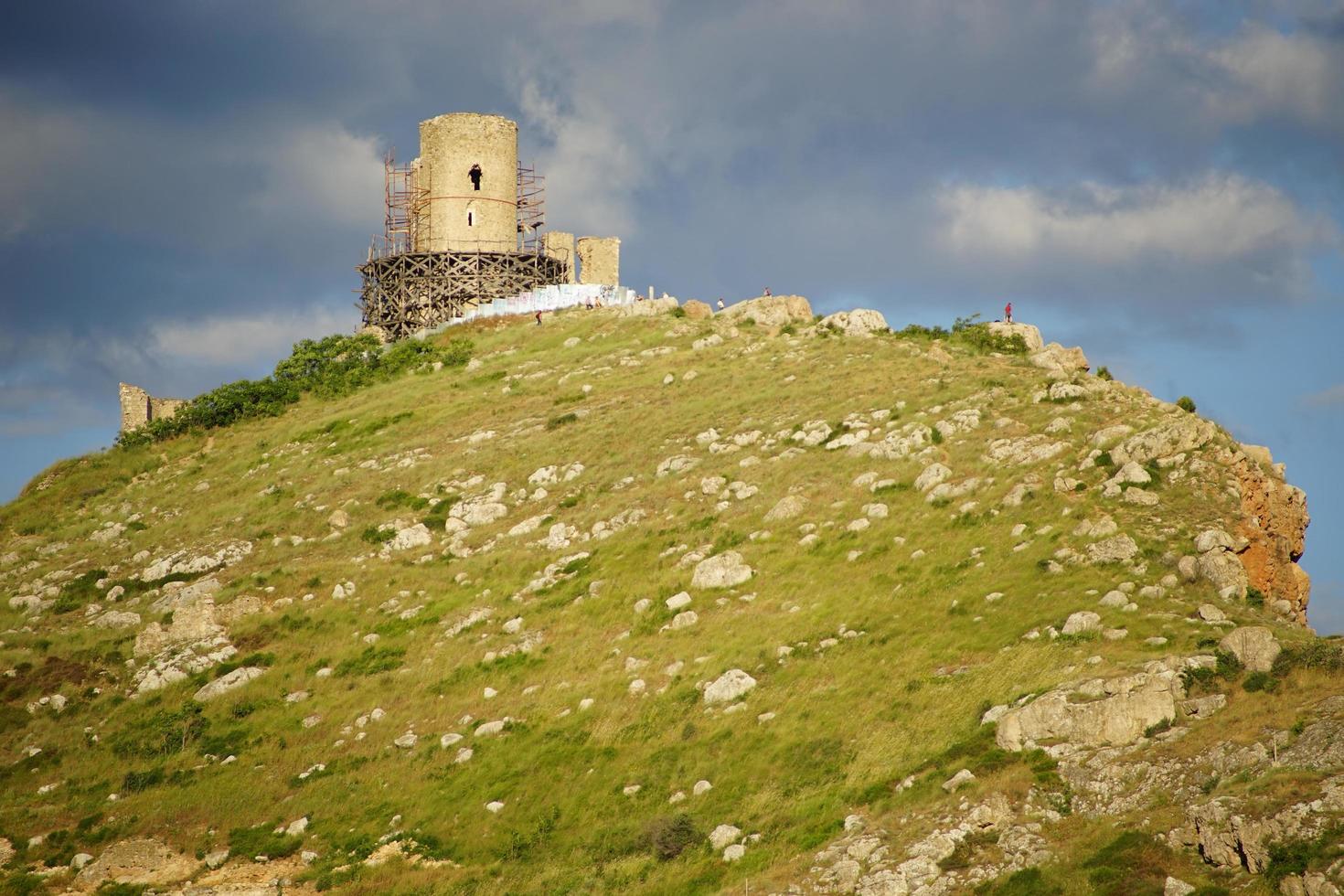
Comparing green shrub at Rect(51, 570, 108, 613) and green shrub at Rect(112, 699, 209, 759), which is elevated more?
green shrub at Rect(51, 570, 108, 613)

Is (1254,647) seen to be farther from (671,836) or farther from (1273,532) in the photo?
(671,836)

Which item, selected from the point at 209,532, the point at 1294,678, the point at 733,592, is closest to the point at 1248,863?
the point at 1294,678

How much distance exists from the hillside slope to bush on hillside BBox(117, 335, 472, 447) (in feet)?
29.6

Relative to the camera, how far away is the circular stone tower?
225 ft

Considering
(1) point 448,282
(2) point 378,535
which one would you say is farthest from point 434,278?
(2) point 378,535

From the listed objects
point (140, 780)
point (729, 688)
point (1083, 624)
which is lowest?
point (140, 780)

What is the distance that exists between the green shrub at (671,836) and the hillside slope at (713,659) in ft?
0.46

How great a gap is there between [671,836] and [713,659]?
6.19 m

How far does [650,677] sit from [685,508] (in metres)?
9.00

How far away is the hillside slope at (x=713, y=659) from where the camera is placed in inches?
840

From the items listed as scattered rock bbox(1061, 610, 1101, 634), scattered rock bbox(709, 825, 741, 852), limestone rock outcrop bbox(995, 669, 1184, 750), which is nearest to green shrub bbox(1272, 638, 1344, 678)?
limestone rock outcrop bbox(995, 669, 1184, 750)

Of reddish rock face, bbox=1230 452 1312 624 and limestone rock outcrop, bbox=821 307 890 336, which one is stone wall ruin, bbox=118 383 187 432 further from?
reddish rock face, bbox=1230 452 1312 624

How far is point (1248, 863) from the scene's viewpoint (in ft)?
58.9

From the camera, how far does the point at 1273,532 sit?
3022 centimetres
